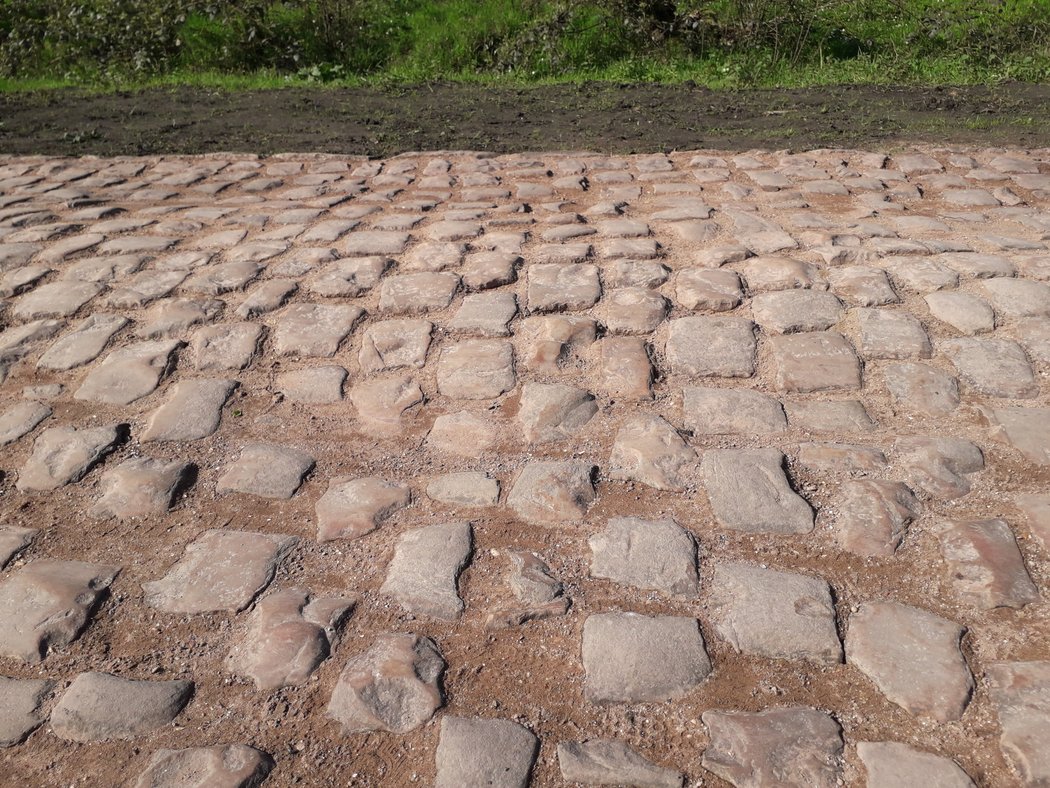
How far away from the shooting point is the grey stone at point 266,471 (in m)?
2.41

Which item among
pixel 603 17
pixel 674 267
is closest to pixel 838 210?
pixel 674 267

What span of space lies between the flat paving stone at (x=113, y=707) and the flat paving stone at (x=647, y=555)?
3.13 ft

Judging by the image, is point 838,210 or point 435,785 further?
point 838,210

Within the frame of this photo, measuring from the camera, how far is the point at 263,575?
2076 mm

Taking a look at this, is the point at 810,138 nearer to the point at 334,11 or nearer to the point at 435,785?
the point at 435,785

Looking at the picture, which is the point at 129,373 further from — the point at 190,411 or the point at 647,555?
the point at 647,555

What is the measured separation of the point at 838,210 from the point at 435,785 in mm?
3566

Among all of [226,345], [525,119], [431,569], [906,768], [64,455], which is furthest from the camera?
[525,119]

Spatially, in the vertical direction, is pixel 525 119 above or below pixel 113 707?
below

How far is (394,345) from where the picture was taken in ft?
10.0

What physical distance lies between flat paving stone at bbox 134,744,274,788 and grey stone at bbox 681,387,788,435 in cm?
148

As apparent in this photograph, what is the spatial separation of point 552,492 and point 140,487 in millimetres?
1174

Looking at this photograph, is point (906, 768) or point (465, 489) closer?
point (906, 768)

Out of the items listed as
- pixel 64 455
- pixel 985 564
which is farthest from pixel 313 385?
pixel 985 564
